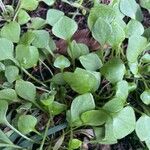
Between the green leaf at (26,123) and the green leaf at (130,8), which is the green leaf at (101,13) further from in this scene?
the green leaf at (26,123)

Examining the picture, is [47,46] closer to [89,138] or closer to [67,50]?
[67,50]

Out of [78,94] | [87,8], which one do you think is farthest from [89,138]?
[87,8]

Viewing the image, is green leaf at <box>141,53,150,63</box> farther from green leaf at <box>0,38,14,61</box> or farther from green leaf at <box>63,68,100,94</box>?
green leaf at <box>0,38,14,61</box>

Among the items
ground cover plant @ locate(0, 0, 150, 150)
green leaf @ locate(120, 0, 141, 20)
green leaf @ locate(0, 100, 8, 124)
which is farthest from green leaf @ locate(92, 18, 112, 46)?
green leaf @ locate(0, 100, 8, 124)

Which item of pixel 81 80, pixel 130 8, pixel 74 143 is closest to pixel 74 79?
pixel 81 80

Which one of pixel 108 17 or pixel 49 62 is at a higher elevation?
pixel 108 17

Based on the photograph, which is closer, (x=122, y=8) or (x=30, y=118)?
(x=30, y=118)
